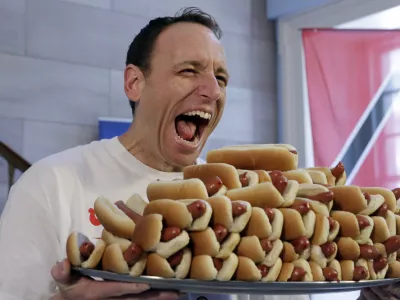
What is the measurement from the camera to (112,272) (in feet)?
2.23

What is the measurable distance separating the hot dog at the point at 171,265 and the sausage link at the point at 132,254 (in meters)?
0.01

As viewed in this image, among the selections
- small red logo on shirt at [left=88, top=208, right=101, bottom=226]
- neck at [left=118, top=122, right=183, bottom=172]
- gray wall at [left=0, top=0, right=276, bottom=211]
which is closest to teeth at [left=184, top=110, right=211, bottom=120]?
neck at [left=118, top=122, right=183, bottom=172]

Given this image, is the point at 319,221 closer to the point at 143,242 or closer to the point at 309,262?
the point at 309,262

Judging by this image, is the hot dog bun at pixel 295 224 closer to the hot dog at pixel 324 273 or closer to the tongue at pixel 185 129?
the hot dog at pixel 324 273

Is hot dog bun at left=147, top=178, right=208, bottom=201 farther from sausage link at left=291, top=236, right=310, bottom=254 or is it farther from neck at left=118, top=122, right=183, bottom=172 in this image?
neck at left=118, top=122, right=183, bottom=172

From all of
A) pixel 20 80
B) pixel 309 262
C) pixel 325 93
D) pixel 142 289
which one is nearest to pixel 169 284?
pixel 142 289

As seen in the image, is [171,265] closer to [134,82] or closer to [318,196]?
[318,196]

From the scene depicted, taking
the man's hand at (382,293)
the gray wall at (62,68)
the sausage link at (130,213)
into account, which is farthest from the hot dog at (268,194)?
the gray wall at (62,68)

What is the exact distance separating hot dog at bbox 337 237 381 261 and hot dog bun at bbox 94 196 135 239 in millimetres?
246

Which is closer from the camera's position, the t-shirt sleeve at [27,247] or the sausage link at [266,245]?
the sausage link at [266,245]

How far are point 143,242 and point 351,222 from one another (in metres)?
0.26

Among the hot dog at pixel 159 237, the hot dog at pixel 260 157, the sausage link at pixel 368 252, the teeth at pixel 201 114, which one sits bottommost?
the sausage link at pixel 368 252

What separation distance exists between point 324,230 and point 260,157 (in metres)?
0.14

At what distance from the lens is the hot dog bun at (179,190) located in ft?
2.37
